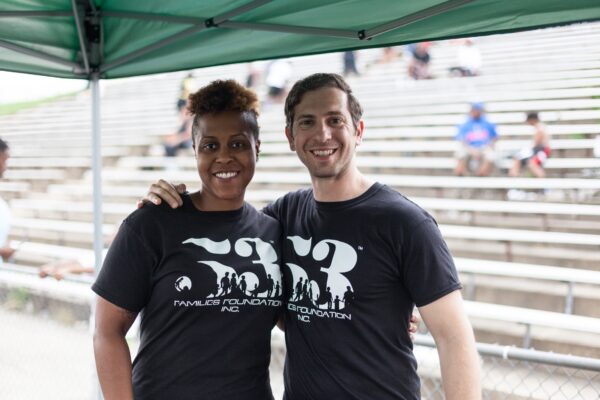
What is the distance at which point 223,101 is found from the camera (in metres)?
1.83

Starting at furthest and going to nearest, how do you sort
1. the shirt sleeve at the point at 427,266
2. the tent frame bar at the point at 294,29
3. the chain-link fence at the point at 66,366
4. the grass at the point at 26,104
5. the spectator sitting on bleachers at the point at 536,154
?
the grass at the point at 26,104
the spectator sitting on bleachers at the point at 536,154
the chain-link fence at the point at 66,366
the tent frame bar at the point at 294,29
the shirt sleeve at the point at 427,266

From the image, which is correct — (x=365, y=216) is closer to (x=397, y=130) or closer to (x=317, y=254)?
(x=317, y=254)

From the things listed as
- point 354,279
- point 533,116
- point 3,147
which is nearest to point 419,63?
point 533,116

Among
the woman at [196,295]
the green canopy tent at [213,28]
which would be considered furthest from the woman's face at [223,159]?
the green canopy tent at [213,28]

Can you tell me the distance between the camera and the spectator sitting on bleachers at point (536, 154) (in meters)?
7.40

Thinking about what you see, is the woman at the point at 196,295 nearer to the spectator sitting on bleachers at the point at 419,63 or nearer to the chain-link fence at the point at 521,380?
the chain-link fence at the point at 521,380

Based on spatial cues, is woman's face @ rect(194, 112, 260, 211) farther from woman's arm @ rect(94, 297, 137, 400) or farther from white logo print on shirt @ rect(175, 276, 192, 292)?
woman's arm @ rect(94, 297, 137, 400)

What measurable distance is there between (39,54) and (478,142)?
241 inches

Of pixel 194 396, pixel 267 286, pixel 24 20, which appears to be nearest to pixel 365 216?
pixel 267 286

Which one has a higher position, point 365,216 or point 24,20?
point 24,20

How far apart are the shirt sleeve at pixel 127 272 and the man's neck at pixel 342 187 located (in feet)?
Result: 1.78

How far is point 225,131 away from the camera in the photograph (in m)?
1.81

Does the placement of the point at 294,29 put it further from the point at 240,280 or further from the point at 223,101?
the point at 240,280

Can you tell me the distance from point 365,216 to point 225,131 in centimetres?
49
